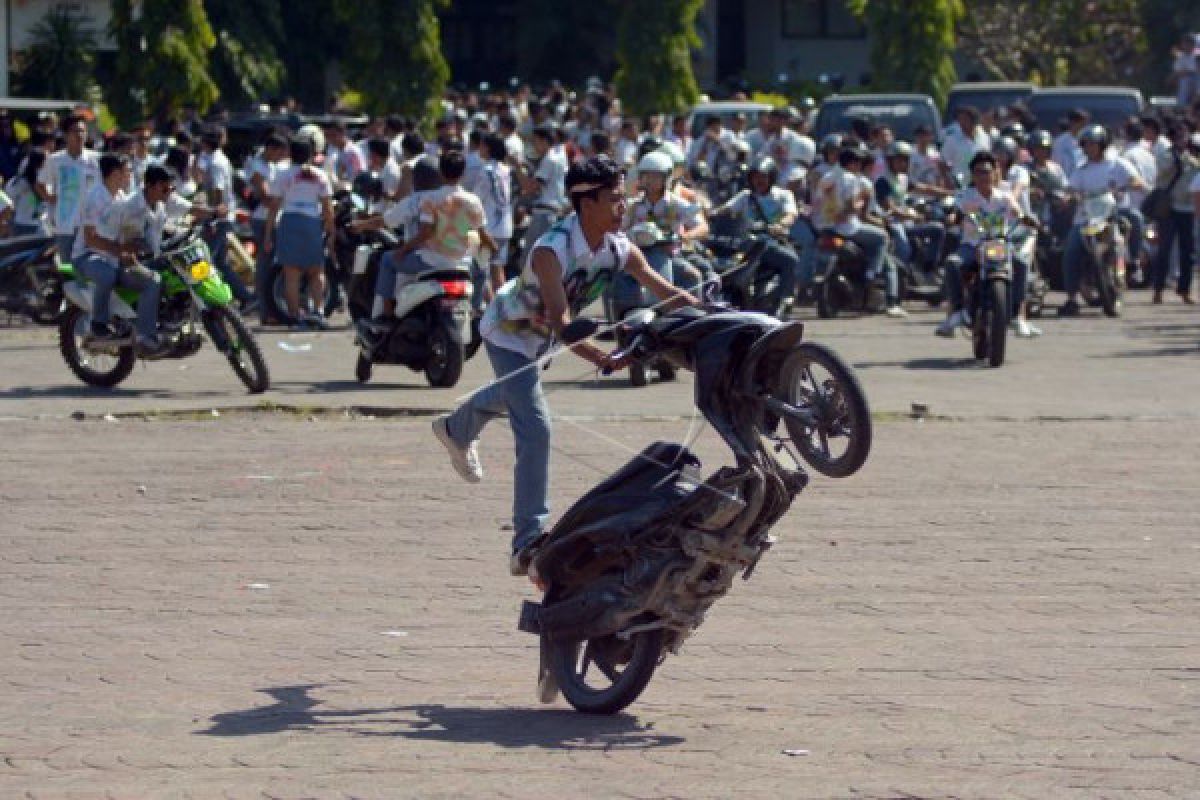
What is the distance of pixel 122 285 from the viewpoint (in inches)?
685

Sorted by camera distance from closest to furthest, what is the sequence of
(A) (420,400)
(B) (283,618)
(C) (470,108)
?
(B) (283,618)
(A) (420,400)
(C) (470,108)

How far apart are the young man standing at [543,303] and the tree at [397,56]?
2776cm

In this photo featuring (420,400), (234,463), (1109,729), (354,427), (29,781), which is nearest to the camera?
(29,781)

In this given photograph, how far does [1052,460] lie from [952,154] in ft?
49.7

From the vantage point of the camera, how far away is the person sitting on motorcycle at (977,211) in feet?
65.8

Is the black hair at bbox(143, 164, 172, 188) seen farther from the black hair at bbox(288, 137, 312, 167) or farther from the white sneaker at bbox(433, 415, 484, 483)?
the white sneaker at bbox(433, 415, 484, 483)

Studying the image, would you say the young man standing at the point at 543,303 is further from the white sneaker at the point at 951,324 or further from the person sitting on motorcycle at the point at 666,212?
the white sneaker at the point at 951,324

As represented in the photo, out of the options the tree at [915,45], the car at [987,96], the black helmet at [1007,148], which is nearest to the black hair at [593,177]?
the black helmet at [1007,148]

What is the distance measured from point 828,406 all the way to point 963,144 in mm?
21523

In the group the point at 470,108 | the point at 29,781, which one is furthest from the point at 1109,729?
the point at 470,108

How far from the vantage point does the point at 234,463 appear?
1385 centimetres

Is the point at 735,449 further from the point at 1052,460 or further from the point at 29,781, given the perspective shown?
the point at 1052,460

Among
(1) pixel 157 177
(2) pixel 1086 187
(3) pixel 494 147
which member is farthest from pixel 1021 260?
(1) pixel 157 177

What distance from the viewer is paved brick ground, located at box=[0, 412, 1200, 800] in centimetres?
713
